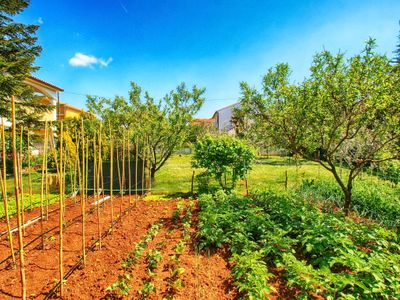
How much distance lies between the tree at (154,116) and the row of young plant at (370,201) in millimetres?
5433

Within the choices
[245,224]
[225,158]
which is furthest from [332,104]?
[225,158]

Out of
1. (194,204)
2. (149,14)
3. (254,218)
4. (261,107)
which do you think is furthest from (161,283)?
(149,14)

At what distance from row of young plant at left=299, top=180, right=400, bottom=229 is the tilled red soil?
4.07m

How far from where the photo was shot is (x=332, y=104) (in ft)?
17.0

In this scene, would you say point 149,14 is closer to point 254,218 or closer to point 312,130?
point 312,130

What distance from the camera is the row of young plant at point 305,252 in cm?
259

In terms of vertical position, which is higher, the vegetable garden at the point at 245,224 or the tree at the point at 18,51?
the tree at the point at 18,51

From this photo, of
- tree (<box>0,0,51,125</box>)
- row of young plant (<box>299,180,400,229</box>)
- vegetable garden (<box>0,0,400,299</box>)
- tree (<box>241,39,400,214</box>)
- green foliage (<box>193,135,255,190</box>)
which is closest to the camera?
vegetable garden (<box>0,0,400,299</box>)

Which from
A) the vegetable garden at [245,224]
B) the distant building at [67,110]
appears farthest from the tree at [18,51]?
the distant building at [67,110]

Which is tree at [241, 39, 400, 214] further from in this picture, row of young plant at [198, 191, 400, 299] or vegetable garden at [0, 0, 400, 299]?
row of young plant at [198, 191, 400, 299]

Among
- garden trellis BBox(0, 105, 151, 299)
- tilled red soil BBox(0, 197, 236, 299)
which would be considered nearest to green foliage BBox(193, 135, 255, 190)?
garden trellis BBox(0, 105, 151, 299)

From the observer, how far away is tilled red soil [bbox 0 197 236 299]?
2.92m

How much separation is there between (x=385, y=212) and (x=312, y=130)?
9.55 feet

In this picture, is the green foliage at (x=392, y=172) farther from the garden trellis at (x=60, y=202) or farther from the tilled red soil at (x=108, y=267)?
the garden trellis at (x=60, y=202)
